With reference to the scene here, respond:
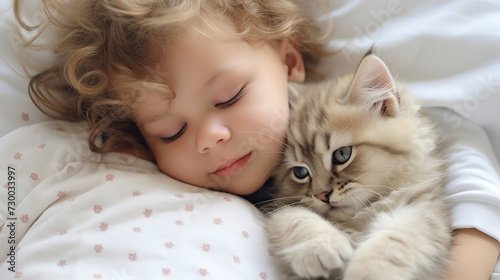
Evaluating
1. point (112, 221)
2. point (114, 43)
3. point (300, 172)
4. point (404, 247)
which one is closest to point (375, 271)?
point (404, 247)

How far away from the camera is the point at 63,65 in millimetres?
1621

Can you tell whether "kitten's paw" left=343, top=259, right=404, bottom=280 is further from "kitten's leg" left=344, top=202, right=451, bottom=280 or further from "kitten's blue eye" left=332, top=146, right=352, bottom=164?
"kitten's blue eye" left=332, top=146, right=352, bottom=164

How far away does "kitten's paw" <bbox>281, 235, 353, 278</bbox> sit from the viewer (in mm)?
1074

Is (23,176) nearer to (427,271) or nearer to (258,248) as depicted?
(258,248)

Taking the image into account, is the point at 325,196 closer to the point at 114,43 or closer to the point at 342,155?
the point at 342,155

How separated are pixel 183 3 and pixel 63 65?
590mm

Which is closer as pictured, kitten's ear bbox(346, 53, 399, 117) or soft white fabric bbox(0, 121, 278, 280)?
soft white fabric bbox(0, 121, 278, 280)

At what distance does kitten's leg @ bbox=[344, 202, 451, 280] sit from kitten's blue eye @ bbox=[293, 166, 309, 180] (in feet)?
0.96

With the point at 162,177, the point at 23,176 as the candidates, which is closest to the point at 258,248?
the point at 162,177

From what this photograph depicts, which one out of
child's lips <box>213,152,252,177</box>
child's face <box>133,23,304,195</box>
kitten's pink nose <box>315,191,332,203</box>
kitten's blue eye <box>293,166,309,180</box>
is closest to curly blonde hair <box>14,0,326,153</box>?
child's face <box>133,23,304,195</box>

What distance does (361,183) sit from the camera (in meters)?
1.26

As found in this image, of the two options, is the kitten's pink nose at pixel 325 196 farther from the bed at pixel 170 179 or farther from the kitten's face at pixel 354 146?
the bed at pixel 170 179

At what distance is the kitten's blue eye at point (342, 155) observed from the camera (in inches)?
50.6

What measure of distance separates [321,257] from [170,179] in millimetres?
612
